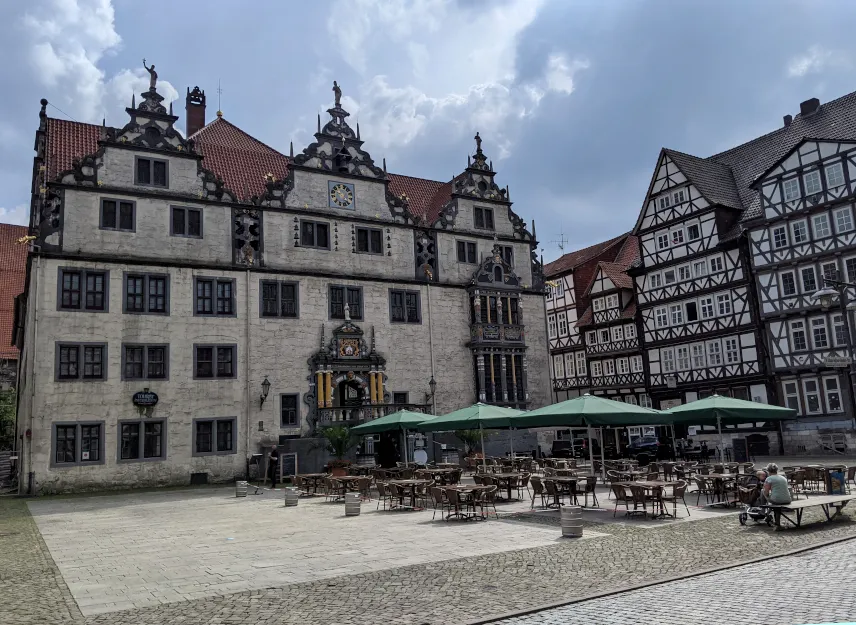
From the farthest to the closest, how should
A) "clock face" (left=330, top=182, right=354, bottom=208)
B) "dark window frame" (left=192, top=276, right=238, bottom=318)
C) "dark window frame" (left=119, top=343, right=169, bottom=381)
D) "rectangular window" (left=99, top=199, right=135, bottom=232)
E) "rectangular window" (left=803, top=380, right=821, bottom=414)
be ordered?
"rectangular window" (left=803, top=380, right=821, bottom=414)
"clock face" (left=330, top=182, right=354, bottom=208)
"dark window frame" (left=192, top=276, right=238, bottom=318)
"rectangular window" (left=99, top=199, right=135, bottom=232)
"dark window frame" (left=119, top=343, right=169, bottom=381)

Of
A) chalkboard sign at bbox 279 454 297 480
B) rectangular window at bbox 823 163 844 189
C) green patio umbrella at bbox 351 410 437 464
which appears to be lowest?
chalkboard sign at bbox 279 454 297 480

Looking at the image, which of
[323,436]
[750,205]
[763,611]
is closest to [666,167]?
[750,205]

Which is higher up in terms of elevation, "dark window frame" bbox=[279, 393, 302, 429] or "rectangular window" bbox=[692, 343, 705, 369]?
"rectangular window" bbox=[692, 343, 705, 369]

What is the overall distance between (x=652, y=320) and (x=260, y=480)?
26.9 meters

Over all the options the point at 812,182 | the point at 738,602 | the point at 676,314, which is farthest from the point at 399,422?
the point at 812,182

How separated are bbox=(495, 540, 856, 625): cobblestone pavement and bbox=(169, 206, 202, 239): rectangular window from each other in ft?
88.4

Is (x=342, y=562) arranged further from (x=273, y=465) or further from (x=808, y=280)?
(x=808, y=280)

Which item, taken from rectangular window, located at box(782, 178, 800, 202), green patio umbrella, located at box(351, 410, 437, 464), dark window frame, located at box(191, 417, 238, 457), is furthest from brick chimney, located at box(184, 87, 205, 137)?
rectangular window, located at box(782, 178, 800, 202)

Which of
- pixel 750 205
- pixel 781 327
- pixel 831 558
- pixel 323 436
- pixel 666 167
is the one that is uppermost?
pixel 666 167

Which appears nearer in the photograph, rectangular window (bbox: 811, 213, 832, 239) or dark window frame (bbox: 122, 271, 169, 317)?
dark window frame (bbox: 122, 271, 169, 317)

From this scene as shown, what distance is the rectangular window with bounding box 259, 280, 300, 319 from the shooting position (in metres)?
32.8

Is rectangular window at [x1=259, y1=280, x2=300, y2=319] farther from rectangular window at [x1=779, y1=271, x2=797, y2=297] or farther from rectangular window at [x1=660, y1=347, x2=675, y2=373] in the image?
rectangular window at [x1=779, y1=271, x2=797, y2=297]

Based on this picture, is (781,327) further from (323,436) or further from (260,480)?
(260,480)

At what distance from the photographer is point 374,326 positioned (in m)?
35.6
